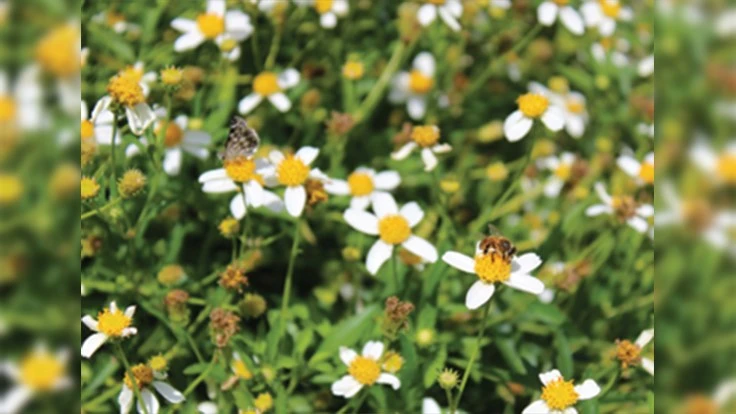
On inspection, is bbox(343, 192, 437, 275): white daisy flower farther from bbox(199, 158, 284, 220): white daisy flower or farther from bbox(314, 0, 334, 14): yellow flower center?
bbox(314, 0, 334, 14): yellow flower center

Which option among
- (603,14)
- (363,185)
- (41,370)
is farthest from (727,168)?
(603,14)

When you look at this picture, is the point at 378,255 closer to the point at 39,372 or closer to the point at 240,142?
the point at 240,142

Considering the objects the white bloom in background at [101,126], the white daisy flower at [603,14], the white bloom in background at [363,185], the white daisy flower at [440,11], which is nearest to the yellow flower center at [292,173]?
the white bloom in background at [363,185]

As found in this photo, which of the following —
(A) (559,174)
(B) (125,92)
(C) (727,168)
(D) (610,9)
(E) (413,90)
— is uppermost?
(C) (727,168)

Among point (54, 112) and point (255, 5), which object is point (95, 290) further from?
point (54, 112)

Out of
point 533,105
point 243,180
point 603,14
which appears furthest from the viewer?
point 603,14

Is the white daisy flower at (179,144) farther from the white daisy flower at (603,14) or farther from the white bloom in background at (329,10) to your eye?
the white daisy flower at (603,14)

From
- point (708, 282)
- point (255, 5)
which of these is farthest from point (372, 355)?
point (255, 5)
